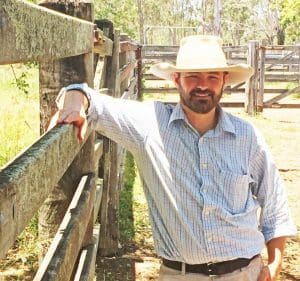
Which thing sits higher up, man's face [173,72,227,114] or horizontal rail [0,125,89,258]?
man's face [173,72,227,114]

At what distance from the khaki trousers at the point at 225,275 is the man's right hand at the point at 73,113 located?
0.78 m

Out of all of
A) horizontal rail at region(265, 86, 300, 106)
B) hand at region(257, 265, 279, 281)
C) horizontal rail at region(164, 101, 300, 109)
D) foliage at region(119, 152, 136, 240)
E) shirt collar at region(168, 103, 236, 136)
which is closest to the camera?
shirt collar at region(168, 103, 236, 136)

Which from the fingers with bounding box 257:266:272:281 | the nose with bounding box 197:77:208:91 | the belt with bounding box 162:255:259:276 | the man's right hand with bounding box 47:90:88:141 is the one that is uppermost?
the nose with bounding box 197:77:208:91

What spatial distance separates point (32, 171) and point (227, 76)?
1.62 m

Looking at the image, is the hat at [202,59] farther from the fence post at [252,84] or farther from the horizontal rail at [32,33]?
the fence post at [252,84]

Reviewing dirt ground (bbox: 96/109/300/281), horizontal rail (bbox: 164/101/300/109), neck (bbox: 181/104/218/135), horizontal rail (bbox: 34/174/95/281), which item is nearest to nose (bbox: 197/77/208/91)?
neck (bbox: 181/104/218/135)

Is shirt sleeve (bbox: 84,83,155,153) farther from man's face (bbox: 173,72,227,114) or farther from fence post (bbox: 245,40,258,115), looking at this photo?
fence post (bbox: 245,40,258,115)

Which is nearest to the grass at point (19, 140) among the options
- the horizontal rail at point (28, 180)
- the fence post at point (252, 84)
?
the horizontal rail at point (28, 180)

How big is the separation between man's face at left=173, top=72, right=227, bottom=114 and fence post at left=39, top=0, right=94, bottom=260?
413 mm

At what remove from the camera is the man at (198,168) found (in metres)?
2.51

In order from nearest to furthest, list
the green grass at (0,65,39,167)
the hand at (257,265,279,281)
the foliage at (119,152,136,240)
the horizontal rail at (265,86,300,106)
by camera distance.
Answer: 1. the hand at (257,265,279,281)
2. the green grass at (0,65,39,167)
3. the foliage at (119,152,136,240)
4. the horizontal rail at (265,86,300,106)

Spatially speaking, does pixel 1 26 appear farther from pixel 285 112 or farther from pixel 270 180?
pixel 285 112

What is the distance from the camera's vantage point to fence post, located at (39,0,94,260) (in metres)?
2.45

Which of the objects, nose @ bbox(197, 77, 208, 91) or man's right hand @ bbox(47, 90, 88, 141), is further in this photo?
nose @ bbox(197, 77, 208, 91)
